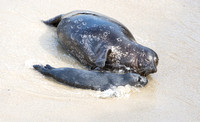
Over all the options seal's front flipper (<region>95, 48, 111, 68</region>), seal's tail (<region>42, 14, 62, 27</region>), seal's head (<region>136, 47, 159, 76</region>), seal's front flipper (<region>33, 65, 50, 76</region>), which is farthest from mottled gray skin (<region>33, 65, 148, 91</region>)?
seal's tail (<region>42, 14, 62, 27</region>)

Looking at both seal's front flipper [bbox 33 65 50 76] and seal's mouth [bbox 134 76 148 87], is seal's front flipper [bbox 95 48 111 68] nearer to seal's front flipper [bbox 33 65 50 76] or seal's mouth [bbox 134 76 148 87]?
seal's mouth [bbox 134 76 148 87]

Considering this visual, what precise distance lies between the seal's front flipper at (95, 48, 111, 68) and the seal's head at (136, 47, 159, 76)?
49 cm

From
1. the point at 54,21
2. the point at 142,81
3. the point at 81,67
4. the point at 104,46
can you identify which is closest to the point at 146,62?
the point at 142,81

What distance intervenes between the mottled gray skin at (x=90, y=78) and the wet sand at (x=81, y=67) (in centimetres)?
9

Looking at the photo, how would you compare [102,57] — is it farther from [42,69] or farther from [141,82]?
[42,69]

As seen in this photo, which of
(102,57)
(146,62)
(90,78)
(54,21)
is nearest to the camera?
(90,78)

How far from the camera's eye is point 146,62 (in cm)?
556

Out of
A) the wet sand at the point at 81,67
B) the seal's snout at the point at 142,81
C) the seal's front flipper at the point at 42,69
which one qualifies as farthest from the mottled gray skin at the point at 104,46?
the seal's front flipper at the point at 42,69

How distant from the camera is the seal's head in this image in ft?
18.1

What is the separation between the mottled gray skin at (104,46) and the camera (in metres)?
5.54

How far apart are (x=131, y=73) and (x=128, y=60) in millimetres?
384

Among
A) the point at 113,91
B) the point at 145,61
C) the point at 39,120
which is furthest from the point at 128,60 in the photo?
the point at 39,120

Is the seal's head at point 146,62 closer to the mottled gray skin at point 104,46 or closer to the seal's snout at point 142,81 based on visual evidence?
the mottled gray skin at point 104,46

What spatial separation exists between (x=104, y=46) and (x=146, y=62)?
685mm
